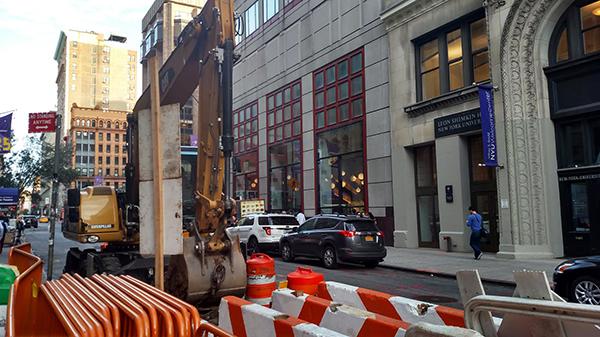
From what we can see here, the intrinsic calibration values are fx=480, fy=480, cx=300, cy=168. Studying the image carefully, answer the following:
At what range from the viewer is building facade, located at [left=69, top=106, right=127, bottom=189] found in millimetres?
108125

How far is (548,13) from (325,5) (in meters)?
12.2

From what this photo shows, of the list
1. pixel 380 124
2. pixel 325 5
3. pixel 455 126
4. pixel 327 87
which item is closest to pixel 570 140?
pixel 455 126

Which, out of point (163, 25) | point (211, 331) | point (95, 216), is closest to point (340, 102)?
point (95, 216)

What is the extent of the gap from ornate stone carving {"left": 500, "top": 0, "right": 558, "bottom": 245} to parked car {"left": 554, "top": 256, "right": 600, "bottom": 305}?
24.4 feet

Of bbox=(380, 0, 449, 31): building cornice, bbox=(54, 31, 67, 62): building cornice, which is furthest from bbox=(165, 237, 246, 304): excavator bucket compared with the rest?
bbox=(54, 31, 67, 62): building cornice

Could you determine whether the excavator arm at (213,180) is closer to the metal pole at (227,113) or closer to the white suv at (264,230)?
the metal pole at (227,113)

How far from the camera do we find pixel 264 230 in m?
18.3

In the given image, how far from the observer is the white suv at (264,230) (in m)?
18.3

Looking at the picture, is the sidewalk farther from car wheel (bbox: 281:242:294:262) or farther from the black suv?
car wheel (bbox: 281:242:294:262)

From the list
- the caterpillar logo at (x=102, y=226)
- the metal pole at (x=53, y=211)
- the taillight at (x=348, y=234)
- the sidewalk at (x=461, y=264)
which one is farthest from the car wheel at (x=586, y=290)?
the metal pole at (x=53, y=211)

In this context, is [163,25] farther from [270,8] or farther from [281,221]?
[281,221]

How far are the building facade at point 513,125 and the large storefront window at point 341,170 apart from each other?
3.36 m

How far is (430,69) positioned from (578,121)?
6.48 meters

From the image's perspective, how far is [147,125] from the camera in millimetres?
5434
